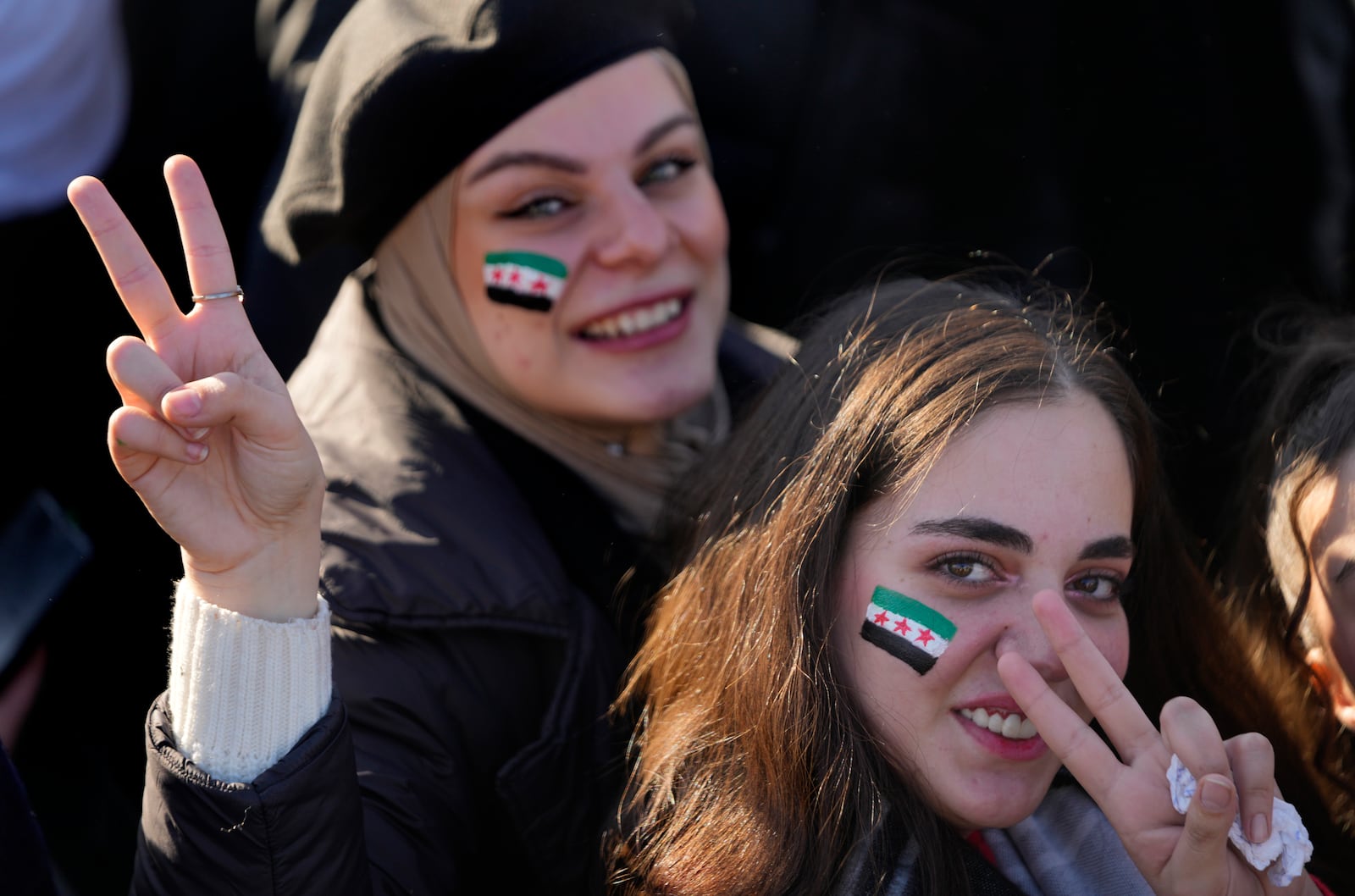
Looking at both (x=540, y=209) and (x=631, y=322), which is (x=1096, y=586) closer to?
(x=631, y=322)

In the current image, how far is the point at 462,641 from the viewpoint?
2.21 metres

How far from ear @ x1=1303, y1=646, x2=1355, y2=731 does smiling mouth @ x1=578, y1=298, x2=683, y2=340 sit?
128 centimetres

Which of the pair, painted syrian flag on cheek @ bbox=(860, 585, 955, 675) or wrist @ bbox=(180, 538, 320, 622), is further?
painted syrian flag on cheek @ bbox=(860, 585, 955, 675)

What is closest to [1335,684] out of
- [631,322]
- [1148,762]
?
[1148,762]

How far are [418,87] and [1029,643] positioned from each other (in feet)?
4.53

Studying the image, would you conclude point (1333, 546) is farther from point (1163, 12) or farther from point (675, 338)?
point (1163, 12)

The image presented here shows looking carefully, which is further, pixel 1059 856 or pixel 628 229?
pixel 628 229

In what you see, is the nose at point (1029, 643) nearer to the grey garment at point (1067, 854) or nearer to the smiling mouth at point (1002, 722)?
the smiling mouth at point (1002, 722)

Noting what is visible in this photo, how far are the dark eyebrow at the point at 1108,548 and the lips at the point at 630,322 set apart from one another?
40.2 inches

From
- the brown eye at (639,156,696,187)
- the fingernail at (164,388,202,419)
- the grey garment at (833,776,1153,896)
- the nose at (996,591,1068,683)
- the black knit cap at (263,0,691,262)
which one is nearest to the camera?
the fingernail at (164,388,202,419)

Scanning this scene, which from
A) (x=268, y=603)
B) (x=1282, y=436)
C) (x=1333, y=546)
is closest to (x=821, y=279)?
(x=1282, y=436)

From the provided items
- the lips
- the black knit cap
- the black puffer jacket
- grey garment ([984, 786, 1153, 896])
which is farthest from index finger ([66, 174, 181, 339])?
grey garment ([984, 786, 1153, 896])

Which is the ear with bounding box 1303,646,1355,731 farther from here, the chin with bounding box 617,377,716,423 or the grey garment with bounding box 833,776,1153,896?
the chin with bounding box 617,377,716,423

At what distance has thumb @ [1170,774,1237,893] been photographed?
1.52 meters
